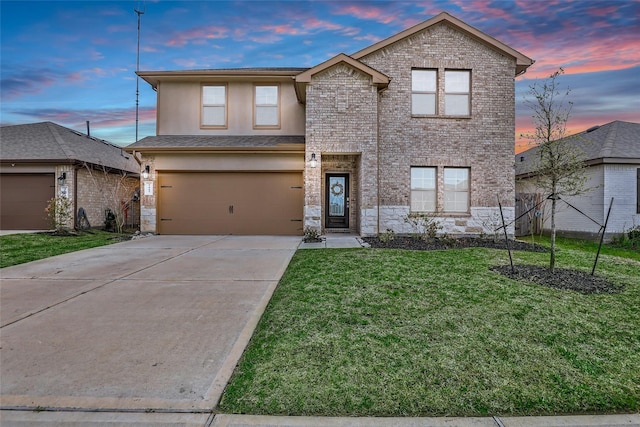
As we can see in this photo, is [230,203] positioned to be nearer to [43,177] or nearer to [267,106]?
[267,106]

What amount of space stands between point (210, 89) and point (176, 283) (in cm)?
1006

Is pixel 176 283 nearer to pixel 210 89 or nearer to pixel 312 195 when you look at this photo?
pixel 312 195

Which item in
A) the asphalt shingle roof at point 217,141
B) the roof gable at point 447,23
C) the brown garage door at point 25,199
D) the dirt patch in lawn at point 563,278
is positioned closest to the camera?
the dirt patch in lawn at point 563,278

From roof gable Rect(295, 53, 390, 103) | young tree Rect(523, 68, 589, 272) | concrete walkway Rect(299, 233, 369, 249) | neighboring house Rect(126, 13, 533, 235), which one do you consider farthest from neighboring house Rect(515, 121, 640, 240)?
concrete walkway Rect(299, 233, 369, 249)

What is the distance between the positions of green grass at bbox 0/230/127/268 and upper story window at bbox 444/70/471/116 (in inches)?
494

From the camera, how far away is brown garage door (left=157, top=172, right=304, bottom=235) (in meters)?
12.8

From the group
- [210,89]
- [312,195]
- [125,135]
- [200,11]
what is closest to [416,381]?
[312,195]

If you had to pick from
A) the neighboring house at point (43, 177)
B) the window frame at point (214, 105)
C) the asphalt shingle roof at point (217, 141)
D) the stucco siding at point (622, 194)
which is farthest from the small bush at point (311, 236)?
the stucco siding at point (622, 194)

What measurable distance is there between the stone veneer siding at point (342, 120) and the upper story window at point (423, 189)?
1644 mm

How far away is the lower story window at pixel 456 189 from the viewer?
12.0 meters

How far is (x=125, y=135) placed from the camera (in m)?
21.7

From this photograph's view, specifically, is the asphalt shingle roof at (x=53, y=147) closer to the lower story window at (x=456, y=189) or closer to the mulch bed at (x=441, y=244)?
the mulch bed at (x=441, y=244)

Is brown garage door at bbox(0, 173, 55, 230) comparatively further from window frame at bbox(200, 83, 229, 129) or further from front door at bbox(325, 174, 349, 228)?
front door at bbox(325, 174, 349, 228)

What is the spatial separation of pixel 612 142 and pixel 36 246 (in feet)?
69.0
